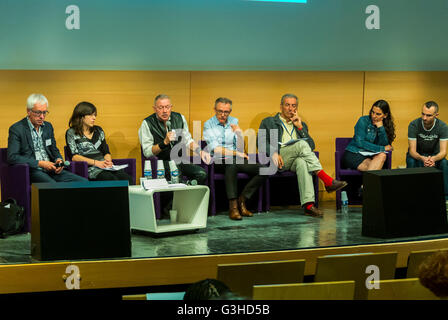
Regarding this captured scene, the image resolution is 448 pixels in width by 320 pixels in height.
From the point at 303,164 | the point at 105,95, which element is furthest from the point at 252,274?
the point at 105,95

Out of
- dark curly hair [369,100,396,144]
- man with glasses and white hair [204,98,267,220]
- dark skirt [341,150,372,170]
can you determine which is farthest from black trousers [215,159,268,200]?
dark curly hair [369,100,396,144]

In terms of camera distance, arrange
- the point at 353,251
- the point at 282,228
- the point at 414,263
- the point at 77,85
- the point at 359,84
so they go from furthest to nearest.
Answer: the point at 359,84
the point at 77,85
the point at 282,228
the point at 353,251
the point at 414,263

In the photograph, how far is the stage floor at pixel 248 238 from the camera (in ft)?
13.8

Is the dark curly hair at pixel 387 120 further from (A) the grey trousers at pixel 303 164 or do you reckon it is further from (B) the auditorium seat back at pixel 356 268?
(B) the auditorium seat back at pixel 356 268

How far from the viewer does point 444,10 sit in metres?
7.16

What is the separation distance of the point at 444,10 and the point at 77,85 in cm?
423

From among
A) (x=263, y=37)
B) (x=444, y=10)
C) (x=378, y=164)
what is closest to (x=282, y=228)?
(x=378, y=164)

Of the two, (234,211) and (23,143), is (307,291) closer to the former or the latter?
(234,211)

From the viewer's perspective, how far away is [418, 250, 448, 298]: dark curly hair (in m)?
2.15

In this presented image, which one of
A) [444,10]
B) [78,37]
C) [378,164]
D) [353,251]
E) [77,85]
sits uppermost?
[444,10]

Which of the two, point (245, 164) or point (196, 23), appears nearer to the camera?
point (245, 164)

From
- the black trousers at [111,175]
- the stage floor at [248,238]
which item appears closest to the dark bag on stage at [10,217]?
the stage floor at [248,238]

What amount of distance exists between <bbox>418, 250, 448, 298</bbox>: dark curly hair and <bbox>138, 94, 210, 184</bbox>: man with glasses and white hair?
131 inches

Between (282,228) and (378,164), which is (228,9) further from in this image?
(282,228)
